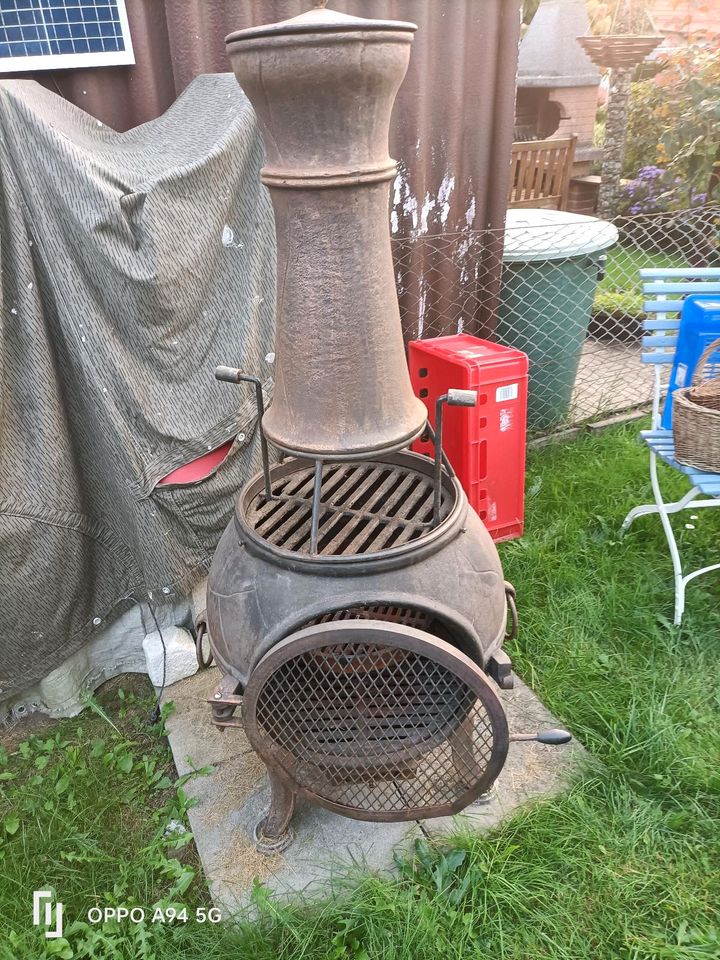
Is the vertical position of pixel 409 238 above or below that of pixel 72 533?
above

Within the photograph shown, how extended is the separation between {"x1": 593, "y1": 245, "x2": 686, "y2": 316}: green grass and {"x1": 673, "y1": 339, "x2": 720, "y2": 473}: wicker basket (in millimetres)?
2540

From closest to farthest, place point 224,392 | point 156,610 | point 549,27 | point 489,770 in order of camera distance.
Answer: point 489,770, point 224,392, point 156,610, point 549,27

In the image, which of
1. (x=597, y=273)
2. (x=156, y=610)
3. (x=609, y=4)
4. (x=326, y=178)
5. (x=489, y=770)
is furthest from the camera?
(x=609, y=4)

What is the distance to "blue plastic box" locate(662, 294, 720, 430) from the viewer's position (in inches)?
123

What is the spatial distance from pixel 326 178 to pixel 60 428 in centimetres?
140

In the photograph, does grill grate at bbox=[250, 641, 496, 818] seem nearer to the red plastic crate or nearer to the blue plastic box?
the red plastic crate

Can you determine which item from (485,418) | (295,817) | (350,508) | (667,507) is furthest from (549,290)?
(295,817)

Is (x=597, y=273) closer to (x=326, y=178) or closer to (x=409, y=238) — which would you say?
(x=409, y=238)

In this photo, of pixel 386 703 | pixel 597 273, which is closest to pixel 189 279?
pixel 386 703

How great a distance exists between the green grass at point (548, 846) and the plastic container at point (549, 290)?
5.30 ft

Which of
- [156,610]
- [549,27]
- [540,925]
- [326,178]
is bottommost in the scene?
[540,925]

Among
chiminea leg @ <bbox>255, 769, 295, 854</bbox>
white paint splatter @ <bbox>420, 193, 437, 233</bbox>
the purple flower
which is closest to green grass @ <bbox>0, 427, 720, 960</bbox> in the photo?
chiminea leg @ <bbox>255, 769, 295, 854</bbox>

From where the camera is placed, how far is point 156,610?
9.68ft

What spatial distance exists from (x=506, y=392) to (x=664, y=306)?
830mm
